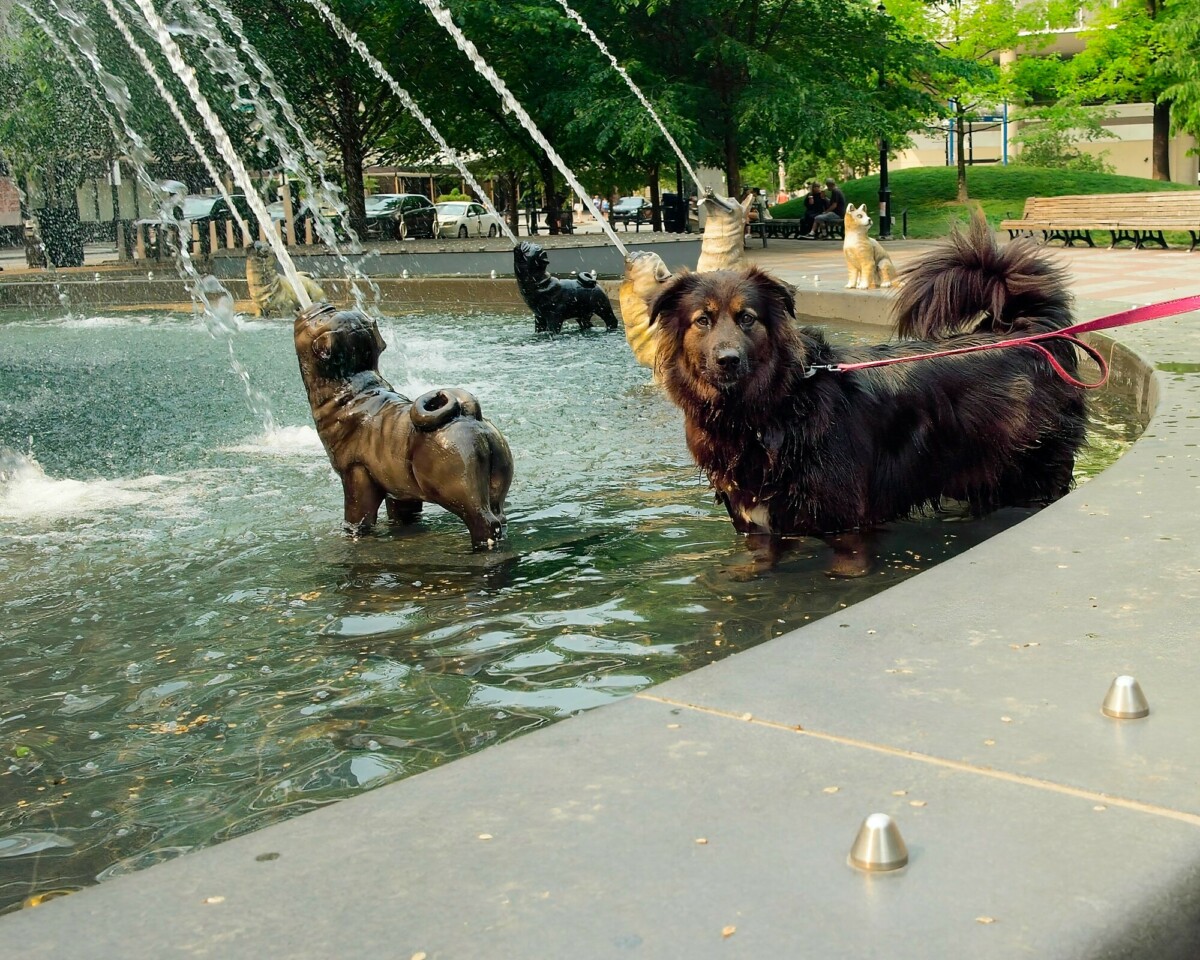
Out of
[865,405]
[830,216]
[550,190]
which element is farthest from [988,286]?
[830,216]

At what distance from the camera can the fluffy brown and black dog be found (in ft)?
16.5

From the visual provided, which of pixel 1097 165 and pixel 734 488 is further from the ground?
pixel 1097 165

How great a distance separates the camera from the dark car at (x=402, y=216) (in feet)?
114

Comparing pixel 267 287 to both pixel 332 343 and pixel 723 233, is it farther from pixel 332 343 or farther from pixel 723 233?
pixel 332 343

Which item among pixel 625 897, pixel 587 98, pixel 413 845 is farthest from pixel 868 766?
pixel 587 98

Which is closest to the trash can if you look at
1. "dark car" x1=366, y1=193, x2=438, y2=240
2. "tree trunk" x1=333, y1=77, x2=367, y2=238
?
"dark car" x1=366, y1=193, x2=438, y2=240

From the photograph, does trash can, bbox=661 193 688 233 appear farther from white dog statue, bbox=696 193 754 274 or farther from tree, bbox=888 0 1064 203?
white dog statue, bbox=696 193 754 274

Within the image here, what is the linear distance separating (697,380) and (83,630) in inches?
97.6

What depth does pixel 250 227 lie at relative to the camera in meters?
31.1

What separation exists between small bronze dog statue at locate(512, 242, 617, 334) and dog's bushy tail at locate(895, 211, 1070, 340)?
26.7ft

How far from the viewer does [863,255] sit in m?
15.3

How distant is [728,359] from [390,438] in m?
1.63

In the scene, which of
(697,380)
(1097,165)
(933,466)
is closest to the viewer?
(697,380)

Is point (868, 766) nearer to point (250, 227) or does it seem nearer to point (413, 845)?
point (413, 845)
